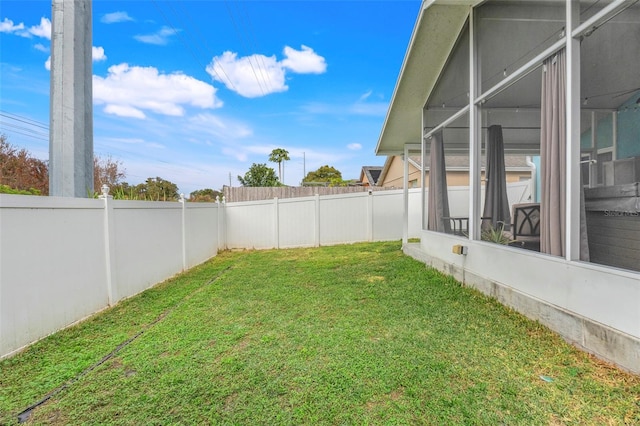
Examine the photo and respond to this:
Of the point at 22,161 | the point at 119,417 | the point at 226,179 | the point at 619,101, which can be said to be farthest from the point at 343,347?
the point at 226,179

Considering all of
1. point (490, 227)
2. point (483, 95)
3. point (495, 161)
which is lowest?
point (490, 227)

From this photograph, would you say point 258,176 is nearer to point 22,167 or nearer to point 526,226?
point 22,167

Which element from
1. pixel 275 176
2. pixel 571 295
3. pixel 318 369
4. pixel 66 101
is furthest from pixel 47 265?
pixel 275 176

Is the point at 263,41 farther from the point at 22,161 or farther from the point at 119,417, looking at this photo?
the point at 119,417

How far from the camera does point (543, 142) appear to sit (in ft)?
10.6

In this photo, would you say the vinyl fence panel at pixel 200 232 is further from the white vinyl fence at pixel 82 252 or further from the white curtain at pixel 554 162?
the white curtain at pixel 554 162

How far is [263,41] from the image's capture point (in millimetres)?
12219

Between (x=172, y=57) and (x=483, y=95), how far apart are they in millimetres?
10442

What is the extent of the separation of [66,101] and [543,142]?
5629 millimetres

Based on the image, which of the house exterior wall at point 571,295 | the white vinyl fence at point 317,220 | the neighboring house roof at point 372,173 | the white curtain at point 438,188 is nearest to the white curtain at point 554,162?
the house exterior wall at point 571,295

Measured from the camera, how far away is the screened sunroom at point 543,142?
2652mm

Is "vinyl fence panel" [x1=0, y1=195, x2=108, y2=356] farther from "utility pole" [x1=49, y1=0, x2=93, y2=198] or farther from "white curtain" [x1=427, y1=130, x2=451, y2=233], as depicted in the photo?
"white curtain" [x1=427, y1=130, x2=451, y2=233]

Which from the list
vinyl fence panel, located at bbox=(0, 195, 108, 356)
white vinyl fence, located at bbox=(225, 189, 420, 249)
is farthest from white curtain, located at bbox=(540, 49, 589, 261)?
white vinyl fence, located at bbox=(225, 189, 420, 249)

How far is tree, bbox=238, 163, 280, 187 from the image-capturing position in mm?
24953
